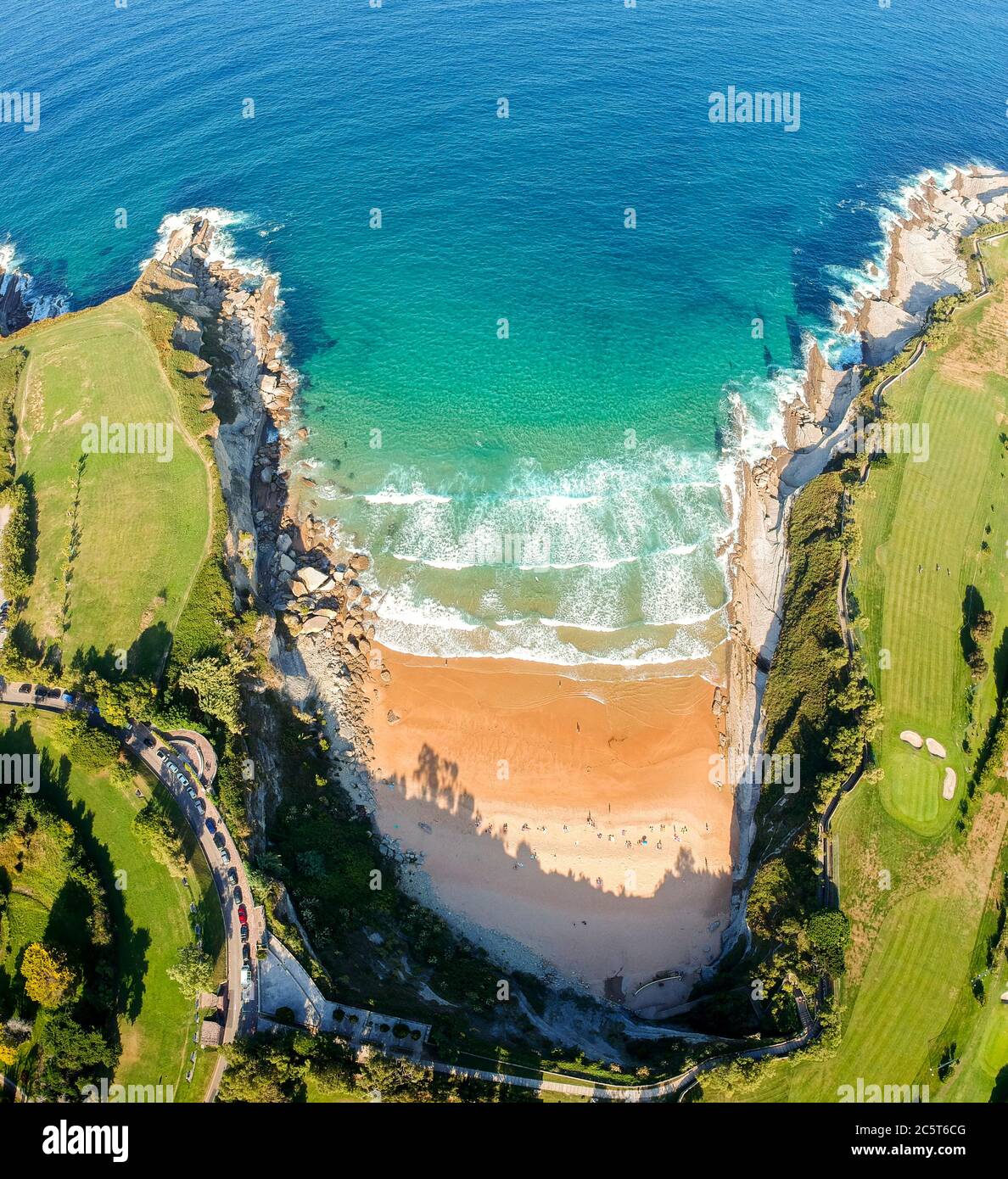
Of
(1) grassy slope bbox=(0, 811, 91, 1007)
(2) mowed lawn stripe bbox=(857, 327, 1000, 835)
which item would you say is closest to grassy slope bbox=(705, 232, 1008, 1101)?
(2) mowed lawn stripe bbox=(857, 327, 1000, 835)

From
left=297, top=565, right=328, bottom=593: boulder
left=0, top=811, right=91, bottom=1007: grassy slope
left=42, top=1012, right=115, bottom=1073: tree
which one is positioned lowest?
left=42, top=1012, right=115, bottom=1073: tree

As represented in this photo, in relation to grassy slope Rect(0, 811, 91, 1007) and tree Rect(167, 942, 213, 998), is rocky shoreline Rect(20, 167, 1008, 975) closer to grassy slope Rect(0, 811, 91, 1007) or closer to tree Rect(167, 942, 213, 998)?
tree Rect(167, 942, 213, 998)

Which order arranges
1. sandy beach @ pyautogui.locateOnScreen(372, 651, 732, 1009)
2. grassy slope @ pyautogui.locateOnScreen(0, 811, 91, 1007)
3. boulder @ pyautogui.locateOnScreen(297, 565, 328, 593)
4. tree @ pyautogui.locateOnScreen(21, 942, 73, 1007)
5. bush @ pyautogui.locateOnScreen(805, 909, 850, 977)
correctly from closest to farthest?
tree @ pyautogui.locateOnScreen(21, 942, 73, 1007), grassy slope @ pyautogui.locateOnScreen(0, 811, 91, 1007), bush @ pyautogui.locateOnScreen(805, 909, 850, 977), sandy beach @ pyautogui.locateOnScreen(372, 651, 732, 1009), boulder @ pyautogui.locateOnScreen(297, 565, 328, 593)

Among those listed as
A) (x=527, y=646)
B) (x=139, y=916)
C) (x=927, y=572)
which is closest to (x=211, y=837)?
(x=139, y=916)

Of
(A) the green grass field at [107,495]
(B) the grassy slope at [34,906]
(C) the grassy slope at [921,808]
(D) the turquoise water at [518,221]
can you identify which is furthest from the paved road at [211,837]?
(C) the grassy slope at [921,808]

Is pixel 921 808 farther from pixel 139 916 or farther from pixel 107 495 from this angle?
pixel 107 495

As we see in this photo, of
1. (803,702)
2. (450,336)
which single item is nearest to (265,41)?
(450,336)
